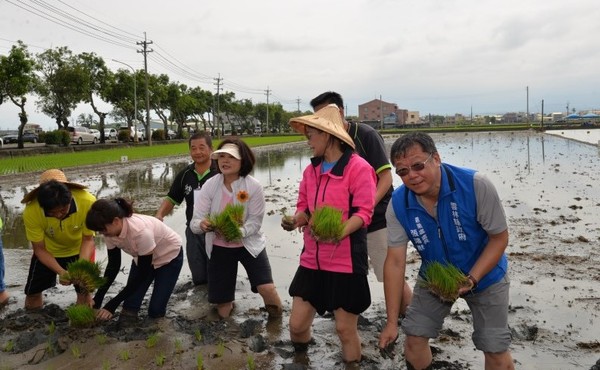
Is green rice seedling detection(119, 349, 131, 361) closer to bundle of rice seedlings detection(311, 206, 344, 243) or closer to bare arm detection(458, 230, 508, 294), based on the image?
bundle of rice seedlings detection(311, 206, 344, 243)

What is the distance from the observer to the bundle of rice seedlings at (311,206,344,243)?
3279mm

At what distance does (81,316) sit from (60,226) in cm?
95

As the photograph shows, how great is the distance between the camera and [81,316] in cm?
417

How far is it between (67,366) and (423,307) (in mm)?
2444

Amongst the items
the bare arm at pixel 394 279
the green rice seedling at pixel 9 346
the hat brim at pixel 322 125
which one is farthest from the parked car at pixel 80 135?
the bare arm at pixel 394 279

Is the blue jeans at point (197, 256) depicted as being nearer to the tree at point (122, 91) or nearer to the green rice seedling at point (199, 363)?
the green rice seedling at point (199, 363)

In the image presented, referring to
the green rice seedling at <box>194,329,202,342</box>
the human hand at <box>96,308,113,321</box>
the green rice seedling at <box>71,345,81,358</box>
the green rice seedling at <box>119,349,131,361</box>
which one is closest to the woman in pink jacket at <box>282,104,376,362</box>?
the green rice seedling at <box>194,329,202,342</box>

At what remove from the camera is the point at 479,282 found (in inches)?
122

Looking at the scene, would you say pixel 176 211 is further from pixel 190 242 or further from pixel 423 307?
pixel 423 307

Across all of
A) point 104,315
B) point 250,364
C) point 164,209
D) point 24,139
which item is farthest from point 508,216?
point 24,139

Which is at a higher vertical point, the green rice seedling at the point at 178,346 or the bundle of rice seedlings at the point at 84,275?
the bundle of rice seedlings at the point at 84,275

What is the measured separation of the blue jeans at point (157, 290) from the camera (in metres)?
4.52

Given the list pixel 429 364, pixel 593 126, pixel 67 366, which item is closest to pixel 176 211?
pixel 67 366

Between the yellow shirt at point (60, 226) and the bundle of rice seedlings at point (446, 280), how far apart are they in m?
3.08
